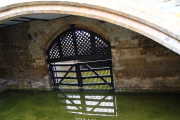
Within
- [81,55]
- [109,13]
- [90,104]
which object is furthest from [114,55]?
[109,13]

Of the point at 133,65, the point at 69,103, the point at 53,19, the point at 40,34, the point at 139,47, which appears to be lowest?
the point at 69,103

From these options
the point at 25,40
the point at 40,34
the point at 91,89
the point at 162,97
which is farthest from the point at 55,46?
the point at 162,97

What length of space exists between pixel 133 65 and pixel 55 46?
8.30 feet

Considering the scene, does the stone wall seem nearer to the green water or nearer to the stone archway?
the green water

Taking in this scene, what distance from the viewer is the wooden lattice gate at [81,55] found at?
18.9 feet

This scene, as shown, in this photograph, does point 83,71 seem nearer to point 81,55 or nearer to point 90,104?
point 81,55

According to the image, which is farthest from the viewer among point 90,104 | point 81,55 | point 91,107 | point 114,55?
point 81,55

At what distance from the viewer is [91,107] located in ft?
16.1

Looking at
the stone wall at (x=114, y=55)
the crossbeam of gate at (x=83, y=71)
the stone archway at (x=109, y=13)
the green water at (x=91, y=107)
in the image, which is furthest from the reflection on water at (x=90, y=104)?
the stone archway at (x=109, y=13)

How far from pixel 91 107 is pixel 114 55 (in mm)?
1549

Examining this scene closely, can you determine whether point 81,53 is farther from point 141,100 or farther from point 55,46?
point 141,100

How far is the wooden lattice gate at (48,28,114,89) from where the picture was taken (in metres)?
5.75

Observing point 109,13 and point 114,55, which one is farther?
point 114,55

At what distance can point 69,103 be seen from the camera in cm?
530
